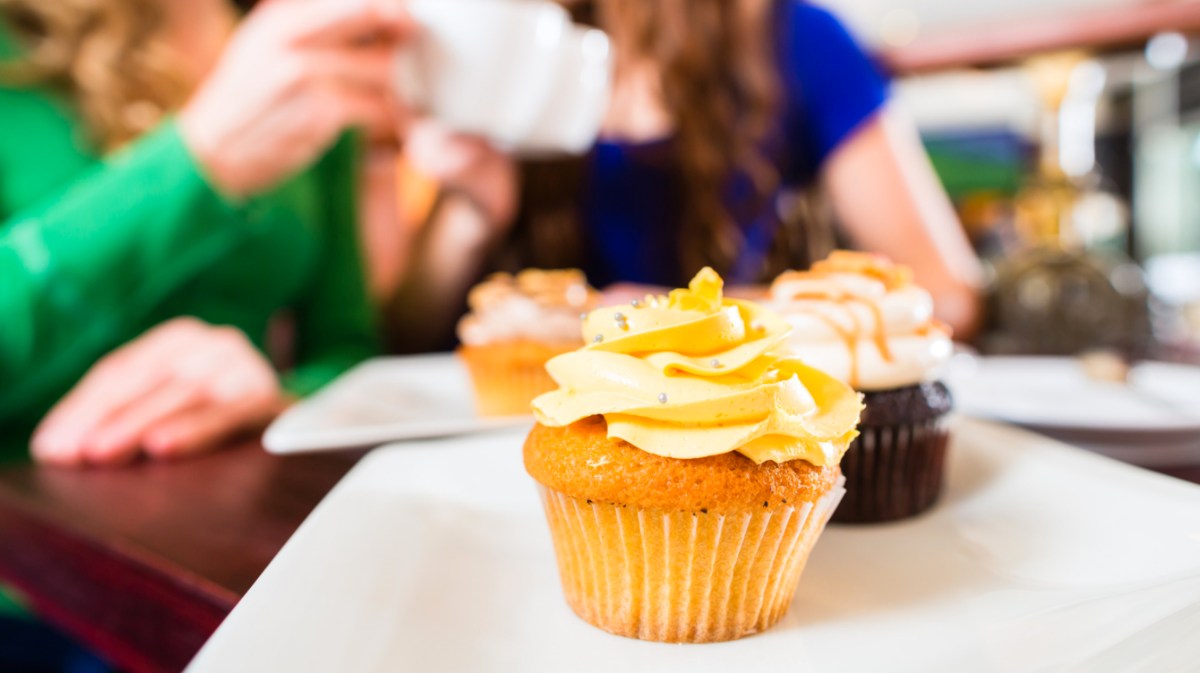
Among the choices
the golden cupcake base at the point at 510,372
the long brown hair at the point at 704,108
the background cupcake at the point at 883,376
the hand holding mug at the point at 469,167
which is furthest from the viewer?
the long brown hair at the point at 704,108

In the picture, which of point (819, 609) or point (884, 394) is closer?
point (819, 609)

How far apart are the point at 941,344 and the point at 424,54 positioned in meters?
0.92

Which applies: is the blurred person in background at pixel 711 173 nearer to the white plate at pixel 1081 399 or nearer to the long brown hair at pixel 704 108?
the long brown hair at pixel 704 108

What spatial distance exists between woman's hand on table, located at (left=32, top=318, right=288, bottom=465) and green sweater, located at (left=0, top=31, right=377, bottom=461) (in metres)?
0.16

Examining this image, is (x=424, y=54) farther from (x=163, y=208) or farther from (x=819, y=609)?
(x=819, y=609)

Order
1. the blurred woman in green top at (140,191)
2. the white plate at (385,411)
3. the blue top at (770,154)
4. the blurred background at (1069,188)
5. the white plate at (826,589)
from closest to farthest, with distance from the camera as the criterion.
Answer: the white plate at (826,589)
the white plate at (385,411)
the blurred woman in green top at (140,191)
the blurred background at (1069,188)
the blue top at (770,154)

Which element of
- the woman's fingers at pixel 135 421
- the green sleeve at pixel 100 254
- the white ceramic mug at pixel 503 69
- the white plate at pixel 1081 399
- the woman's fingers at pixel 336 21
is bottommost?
the white plate at pixel 1081 399

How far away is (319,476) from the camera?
122 cm

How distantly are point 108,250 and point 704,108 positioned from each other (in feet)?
6.01

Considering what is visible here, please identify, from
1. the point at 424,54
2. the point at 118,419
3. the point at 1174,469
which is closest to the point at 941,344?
the point at 1174,469

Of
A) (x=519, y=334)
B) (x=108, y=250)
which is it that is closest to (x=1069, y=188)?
(x=519, y=334)

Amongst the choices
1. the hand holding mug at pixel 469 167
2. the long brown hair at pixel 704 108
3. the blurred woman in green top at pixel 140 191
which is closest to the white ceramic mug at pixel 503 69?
the blurred woman in green top at pixel 140 191

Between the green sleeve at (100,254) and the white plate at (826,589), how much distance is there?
2.76ft

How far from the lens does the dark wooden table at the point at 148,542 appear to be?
0.86 metres
